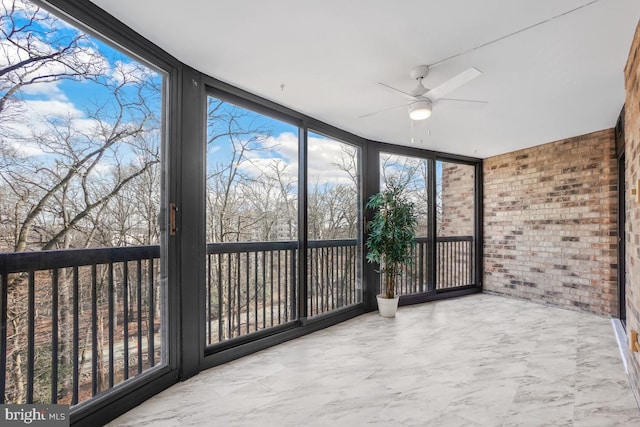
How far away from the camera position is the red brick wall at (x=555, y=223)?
4.21 metres

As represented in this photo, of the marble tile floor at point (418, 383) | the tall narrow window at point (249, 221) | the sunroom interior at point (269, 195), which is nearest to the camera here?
the sunroom interior at point (269, 195)

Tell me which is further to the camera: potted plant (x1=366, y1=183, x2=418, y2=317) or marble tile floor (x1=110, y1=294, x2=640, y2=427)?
potted plant (x1=366, y1=183, x2=418, y2=317)

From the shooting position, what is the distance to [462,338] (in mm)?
3461

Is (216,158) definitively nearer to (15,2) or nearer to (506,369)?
(15,2)

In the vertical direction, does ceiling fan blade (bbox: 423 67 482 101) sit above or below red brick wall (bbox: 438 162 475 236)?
above

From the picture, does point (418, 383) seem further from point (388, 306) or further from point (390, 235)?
point (390, 235)

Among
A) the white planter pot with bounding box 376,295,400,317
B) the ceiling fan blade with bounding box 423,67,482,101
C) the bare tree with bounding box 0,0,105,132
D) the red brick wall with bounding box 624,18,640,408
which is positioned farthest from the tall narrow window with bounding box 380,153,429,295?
the bare tree with bounding box 0,0,105,132

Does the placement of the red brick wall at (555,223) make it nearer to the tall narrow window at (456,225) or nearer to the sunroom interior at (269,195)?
the sunroom interior at (269,195)

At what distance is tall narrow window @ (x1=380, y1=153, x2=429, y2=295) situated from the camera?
4977 mm

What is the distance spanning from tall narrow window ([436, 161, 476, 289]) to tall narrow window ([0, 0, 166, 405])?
450 centimetres

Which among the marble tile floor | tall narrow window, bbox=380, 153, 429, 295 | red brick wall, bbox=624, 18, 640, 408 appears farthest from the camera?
tall narrow window, bbox=380, 153, 429, 295

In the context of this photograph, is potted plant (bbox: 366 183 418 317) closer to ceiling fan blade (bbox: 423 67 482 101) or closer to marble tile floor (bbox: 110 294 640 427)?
marble tile floor (bbox: 110 294 640 427)

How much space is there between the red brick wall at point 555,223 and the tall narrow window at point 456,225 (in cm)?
26

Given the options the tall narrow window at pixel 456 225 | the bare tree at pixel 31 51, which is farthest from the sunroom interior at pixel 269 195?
the tall narrow window at pixel 456 225
